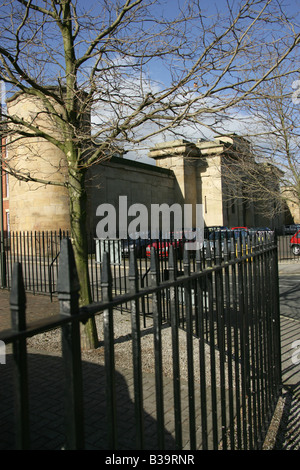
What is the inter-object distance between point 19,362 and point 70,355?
0.20 meters

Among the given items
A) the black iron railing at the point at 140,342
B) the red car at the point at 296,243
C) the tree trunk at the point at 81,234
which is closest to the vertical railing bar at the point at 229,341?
the black iron railing at the point at 140,342

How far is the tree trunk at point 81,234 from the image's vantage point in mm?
6180

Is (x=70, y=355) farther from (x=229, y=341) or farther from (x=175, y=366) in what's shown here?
(x=229, y=341)

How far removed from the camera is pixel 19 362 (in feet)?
3.99

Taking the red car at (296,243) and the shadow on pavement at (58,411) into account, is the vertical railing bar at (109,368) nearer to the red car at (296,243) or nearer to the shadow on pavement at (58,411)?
the shadow on pavement at (58,411)

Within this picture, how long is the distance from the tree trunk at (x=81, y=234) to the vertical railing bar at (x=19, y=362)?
503 centimetres

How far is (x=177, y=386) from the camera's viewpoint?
6.95ft

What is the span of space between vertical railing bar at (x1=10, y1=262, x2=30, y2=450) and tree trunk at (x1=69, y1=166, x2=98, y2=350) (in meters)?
5.03

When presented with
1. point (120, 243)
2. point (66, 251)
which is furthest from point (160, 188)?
point (66, 251)

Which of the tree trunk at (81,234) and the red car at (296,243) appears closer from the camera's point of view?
the tree trunk at (81,234)

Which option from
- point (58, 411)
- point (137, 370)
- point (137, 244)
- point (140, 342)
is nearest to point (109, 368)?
point (137, 370)

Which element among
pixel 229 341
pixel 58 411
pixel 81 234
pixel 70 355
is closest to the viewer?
pixel 70 355

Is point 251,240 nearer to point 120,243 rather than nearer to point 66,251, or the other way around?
point 66,251
